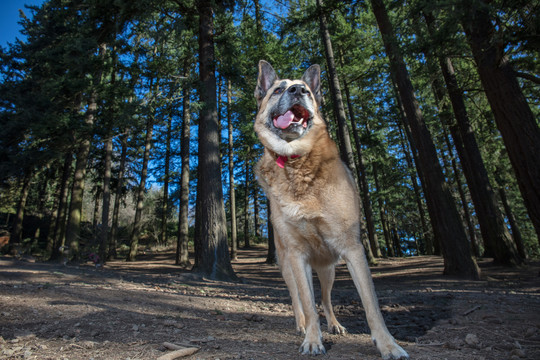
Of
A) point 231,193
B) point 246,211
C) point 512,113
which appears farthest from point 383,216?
point 512,113

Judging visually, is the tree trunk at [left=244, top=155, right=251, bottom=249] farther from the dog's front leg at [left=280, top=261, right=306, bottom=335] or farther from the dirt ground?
the dog's front leg at [left=280, top=261, right=306, bottom=335]

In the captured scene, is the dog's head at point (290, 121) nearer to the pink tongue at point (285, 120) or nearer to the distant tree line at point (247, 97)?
the pink tongue at point (285, 120)

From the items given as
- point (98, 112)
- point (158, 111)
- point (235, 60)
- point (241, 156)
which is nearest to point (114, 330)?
point (158, 111)

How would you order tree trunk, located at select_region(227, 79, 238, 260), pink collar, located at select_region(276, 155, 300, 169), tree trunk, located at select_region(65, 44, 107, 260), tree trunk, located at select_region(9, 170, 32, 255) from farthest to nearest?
1. tree trunk, located at select_region(227, 79, 238, 260)
2. tree trunk, located at select_region(9, 170, 32, 255)
3. tree trunk, located at select_region(65, 44, 107, 260)
4. pink collar, located at select_region(276, 155, 300, 169)

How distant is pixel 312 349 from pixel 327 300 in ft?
3.34

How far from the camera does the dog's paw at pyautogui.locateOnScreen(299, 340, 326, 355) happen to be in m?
2.46

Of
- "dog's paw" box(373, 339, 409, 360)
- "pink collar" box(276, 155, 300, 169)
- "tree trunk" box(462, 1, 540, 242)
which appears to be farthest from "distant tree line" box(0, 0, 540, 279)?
"dog's paw" box(373, 339, 409, 360)

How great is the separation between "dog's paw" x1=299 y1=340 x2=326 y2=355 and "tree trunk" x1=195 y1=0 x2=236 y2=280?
676 cm

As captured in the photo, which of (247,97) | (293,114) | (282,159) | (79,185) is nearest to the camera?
(282,159)

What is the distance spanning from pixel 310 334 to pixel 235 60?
36.7 ft

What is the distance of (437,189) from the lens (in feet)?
27.8

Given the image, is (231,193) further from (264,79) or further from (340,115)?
(264,79)

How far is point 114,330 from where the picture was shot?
2938 mm

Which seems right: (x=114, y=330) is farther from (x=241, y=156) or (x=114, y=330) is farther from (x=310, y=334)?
(x=241, y=156)
